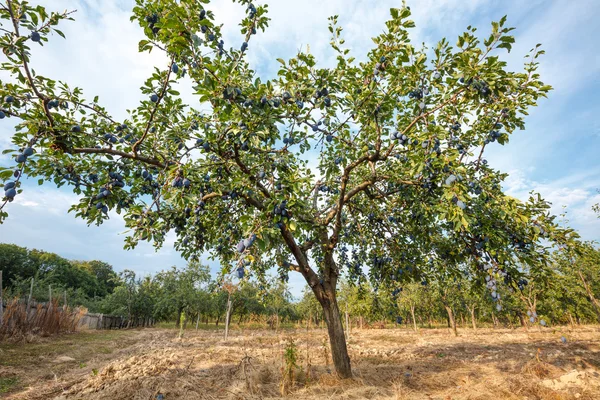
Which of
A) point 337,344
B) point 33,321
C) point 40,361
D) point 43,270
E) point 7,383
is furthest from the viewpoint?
point 43,270

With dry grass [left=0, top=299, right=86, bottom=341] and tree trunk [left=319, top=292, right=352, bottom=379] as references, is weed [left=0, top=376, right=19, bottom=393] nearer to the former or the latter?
dry grass [left=0, top=299, right=86, bottom=341]

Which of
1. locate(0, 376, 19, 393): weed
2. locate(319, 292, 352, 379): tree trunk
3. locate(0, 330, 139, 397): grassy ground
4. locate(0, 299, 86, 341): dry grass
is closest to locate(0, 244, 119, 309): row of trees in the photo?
locate(0, 299, 86, 341): dry grass

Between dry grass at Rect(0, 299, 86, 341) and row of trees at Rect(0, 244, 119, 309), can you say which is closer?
dry grass at Rect(0, 299, 86, 341)

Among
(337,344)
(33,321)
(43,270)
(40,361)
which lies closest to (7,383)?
→ (40,361)

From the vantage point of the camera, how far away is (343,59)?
14.5 feet

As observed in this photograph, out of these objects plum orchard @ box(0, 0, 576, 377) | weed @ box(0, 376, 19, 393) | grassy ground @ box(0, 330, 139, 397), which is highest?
plum orchard @ box(0, 0, 576, 377)

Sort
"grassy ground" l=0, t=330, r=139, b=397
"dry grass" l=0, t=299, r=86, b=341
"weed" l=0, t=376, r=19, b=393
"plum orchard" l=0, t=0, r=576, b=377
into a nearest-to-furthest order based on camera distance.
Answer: "plum orchard" l=0, t=0, r=576, b=377
"weed" l=0, t=376, r=19, b=393
"grassy ground" l=0, t=330, r=139, b=397
"dry grass" l=0, t=299, r=86, b=341

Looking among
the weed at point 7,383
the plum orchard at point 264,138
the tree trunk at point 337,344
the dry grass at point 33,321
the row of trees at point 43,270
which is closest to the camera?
the plum orchard at point 264,138

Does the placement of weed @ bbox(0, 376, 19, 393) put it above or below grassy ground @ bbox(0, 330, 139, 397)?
above

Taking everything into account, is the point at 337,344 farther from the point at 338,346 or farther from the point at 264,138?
the point at 264,138

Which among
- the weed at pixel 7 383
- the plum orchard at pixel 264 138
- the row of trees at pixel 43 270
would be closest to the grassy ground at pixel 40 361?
the weed at pixel 7 383

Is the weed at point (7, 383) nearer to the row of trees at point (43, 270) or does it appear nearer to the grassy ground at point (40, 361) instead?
the grassy ground at point (40, 361)

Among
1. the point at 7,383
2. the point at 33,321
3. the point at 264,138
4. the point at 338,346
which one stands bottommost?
the point at 7,383

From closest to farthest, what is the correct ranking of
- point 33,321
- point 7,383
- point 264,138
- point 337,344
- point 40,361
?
point 264,138, point 337,344, point 7,383, point 40,361, point 33,321
